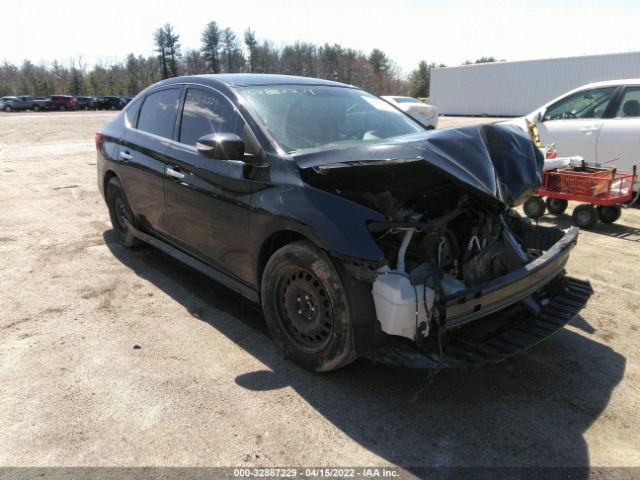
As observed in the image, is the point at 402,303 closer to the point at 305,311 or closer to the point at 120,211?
the point at 305,311

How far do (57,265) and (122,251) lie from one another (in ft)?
2.28

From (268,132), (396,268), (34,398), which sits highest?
(268,132)

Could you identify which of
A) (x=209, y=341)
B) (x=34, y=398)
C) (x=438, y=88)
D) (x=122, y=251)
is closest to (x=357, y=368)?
(x=209, y=341)

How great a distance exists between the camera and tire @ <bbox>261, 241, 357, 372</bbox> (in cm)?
279

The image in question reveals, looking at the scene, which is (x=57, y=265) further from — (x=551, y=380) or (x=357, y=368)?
(x=551, y=380)

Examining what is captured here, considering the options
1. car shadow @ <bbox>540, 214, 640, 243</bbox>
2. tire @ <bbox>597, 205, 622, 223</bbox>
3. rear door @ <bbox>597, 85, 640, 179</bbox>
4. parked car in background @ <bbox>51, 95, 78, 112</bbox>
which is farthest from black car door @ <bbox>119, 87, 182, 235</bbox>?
parked car in background @ <bbox>51, 95, 78, 112</bbox>

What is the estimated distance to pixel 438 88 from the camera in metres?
43.8

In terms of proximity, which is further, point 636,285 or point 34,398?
point 636,285

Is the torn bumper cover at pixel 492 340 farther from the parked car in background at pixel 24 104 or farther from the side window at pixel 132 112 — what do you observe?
the parked car in background at pixel 24 104

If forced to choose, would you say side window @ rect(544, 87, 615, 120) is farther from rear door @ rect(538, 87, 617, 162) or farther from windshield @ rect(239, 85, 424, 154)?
windshield @ rect(239, 85, 424, 154)

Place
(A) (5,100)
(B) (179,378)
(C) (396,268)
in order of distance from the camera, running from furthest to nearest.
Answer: (A) (5,100) → (B) (179,378) → (C) (396,268)

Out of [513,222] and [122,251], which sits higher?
[513,222]

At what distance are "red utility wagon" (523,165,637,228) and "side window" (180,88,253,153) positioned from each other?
4389 millimetres

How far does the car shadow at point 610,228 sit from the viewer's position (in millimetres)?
6023
